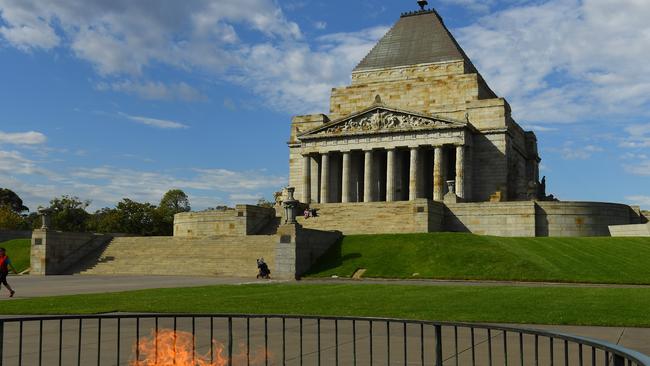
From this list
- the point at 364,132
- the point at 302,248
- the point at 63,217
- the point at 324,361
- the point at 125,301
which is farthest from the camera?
the point at 63,217

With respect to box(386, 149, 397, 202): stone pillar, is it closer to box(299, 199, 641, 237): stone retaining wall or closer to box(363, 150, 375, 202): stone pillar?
box(363, 150, 375, 202): stone pillar

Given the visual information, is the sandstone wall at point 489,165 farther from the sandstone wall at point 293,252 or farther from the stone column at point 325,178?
the sandstone wall at point 293,252

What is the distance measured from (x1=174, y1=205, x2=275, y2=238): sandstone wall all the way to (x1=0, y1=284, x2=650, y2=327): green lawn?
31.1 metres

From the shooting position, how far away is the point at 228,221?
194ft

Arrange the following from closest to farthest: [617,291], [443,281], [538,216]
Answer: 1. [617,291]
2. [443,281]
3. [538,216]

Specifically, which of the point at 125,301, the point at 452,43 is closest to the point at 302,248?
the point at 125,301

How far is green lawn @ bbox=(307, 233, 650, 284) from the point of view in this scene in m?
33.9

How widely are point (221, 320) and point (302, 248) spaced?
835 inches

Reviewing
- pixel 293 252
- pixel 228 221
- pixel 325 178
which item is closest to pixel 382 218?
pixel 228 221

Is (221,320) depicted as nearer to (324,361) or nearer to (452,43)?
(324,361)

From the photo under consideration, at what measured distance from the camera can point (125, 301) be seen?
72.1 feet

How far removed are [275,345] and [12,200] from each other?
14534 cm

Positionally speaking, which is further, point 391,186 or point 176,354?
point 391,186

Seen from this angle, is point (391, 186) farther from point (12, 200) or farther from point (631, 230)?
point (12, 200)
